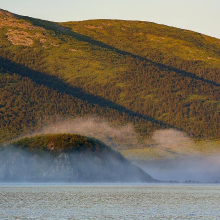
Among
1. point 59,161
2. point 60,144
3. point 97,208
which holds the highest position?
point 60,144

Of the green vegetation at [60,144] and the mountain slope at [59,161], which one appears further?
the green vegetation at [60,144]

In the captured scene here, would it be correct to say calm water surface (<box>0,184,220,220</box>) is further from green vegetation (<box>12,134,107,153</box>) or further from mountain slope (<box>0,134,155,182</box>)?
green vegetation (<box>12,134,107,153</box>)

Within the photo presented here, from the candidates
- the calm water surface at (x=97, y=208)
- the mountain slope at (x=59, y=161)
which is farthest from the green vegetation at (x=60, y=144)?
the calm water surface at (x=97, y=208)

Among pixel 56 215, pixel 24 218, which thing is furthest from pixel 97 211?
pixel 24 218

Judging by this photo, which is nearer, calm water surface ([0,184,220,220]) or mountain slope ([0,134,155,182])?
calm water surface ([0,184,220,220])

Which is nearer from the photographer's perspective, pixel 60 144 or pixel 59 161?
pixel 59 161

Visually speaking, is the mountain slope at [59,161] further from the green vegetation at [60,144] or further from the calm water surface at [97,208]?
the calm water surface at [97,208]

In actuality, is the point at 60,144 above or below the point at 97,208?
above

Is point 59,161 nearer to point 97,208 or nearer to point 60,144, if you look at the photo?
point 60,144

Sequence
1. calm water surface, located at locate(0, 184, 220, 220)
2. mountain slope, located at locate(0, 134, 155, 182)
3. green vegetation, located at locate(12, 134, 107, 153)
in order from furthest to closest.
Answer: green vegetation, located at locate(12, 134, 107, 153), mountain slope, located at locate(0, 134, 155, 182), calm water surface, located at locate(0, 184, 220, 220)

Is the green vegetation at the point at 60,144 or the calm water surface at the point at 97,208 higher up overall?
the green vegetation at the point at 60,144

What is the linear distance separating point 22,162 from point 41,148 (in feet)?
24.3

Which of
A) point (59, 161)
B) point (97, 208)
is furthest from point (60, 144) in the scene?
point (97, 208)

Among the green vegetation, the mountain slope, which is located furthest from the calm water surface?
the green vegetation
